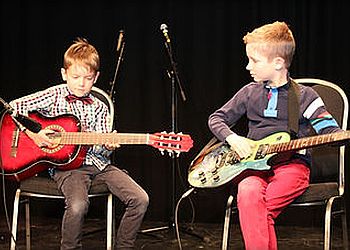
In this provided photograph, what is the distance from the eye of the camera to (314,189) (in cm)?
283

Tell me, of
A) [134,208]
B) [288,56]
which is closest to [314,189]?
[288,56]

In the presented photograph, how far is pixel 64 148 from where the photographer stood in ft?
10.3

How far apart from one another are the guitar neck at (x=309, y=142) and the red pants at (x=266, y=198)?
13 centimetres

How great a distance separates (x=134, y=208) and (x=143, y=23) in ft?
6.31

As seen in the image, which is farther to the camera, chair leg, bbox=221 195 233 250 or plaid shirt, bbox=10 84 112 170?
plaid shirt, bbox=10 84 112 170

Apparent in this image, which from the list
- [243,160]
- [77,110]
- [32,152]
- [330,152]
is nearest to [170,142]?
[243,160]

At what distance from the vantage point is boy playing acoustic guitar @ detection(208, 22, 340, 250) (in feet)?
8.83

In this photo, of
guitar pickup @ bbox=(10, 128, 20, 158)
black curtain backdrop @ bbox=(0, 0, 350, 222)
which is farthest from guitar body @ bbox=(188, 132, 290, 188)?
black curtain backdrop @ bbox=(0, 0, 350, 222)

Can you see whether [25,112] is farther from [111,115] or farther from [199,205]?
[199,205]

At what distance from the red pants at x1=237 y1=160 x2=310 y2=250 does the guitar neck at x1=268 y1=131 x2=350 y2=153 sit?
13 cm

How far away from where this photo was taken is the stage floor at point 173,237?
12.9 ft

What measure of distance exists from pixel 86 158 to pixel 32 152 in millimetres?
275

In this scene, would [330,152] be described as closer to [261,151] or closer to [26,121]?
[261,151]

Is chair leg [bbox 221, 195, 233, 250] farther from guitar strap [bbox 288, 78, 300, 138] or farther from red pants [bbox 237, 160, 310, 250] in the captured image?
guitar strap [bbox 288, 78, 300, 138]
